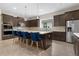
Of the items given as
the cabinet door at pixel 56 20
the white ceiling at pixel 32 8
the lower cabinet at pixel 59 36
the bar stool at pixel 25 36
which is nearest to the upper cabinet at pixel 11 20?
the white ceiling at pixel 32 8

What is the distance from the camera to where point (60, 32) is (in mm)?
2164

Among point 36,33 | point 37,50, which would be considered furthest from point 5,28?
point 37,50

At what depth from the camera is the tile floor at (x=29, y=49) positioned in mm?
2008

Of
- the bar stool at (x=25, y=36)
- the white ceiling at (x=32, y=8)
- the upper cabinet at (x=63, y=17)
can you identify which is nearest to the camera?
the white ceiling at (x=32, y=8)

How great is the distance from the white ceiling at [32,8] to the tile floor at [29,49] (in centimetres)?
75

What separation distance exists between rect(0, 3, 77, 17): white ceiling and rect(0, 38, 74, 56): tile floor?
2.47 ft

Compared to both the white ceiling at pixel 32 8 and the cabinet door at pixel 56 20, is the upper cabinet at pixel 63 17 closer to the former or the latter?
the cabinet door at pixel 56 20

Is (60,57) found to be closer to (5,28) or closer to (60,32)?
(60,32)

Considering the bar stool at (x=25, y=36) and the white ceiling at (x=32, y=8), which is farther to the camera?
the bar stool at (x=25, y=36)

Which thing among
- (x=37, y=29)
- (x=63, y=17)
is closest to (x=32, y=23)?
(x=37, y=29)

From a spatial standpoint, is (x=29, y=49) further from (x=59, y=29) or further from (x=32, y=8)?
(x=32, y=8)

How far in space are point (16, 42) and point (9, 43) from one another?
0.17 metres

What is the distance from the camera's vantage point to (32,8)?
2.00 meters

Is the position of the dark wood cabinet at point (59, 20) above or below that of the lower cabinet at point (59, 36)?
above
